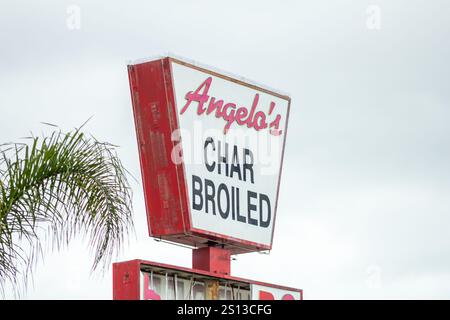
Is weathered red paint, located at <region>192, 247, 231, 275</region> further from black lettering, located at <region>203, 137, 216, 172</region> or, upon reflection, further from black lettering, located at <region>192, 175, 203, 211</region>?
black lettering, located at <region>203, 137, 216, 172</region>

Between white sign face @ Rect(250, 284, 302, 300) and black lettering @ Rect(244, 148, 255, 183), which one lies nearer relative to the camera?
white sign face @ Rect(250, 284, 302, 300)

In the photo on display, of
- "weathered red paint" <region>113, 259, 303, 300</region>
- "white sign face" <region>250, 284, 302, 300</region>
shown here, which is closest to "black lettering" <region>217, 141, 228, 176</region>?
"white sign face" <region>250, 284, 302, 300</region>

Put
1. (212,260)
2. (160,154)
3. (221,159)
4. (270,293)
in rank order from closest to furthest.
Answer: (160,154), (270,293), (212,260), (221,159)

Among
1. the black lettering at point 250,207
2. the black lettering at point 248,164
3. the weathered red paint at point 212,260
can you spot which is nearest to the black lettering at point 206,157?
the black lettering at point 248,164

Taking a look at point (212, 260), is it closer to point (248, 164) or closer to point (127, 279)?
point (248, 164)

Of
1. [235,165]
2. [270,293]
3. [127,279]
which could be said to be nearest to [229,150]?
[235,165]

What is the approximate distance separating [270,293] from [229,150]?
8.80 feet

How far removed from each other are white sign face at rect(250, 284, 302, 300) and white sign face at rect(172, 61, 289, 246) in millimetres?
1205

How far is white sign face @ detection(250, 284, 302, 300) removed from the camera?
18875mm

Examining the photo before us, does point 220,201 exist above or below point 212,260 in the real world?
above

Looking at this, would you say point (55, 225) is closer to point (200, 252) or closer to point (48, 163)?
point (48, 163)

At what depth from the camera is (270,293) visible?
62.7 ft

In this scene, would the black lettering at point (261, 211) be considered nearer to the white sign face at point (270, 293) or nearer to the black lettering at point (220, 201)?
the black lettering at point (220, 201)
